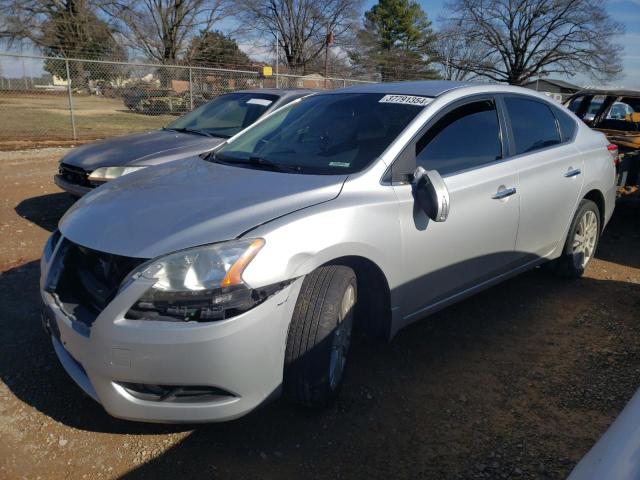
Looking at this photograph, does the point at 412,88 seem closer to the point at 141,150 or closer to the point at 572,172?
the point at 572,172

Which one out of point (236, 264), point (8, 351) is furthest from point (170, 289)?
point (8, 351)

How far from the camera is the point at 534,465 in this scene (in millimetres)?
2439

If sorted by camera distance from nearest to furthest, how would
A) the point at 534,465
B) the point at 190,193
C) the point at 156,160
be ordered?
the point at 534,465, the point at 190,193, the point at 156,160

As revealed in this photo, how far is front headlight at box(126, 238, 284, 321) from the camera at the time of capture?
2213 millimetres

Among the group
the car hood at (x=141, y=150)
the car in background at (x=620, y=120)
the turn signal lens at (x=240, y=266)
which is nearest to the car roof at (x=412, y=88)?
the turn signal lens at (x=240, y=266)

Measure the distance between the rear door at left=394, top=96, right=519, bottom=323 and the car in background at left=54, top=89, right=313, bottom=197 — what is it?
3186 millimetres

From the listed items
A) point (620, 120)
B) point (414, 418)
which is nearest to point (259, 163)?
point (414, 418)

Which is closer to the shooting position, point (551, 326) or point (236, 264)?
point (236, 264)

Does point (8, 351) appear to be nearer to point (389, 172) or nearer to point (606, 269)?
point (389, 172)

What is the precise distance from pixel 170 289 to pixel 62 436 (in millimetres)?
1008

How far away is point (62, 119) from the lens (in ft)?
58.4

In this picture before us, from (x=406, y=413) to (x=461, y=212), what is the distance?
3.96 feet

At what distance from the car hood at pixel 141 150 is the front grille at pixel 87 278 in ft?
9.67

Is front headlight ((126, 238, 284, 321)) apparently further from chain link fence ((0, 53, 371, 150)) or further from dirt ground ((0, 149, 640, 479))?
chain link fence ((0, 53, 371, 150))
